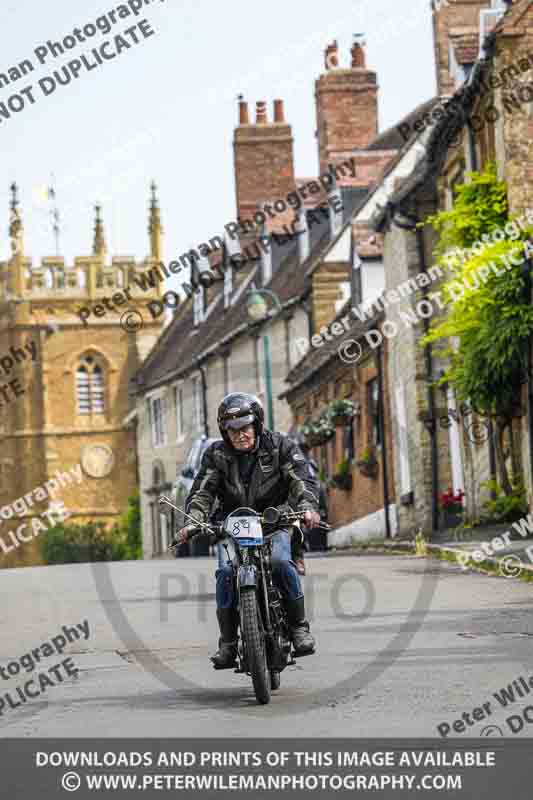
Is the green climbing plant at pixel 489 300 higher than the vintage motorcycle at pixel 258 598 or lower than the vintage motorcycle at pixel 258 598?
higher

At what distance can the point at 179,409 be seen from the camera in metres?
66.4

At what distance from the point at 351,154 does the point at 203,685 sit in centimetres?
3669

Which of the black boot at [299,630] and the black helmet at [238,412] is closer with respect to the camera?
the black boot at [299,630]

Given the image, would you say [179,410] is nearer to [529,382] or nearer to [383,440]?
[383,440]

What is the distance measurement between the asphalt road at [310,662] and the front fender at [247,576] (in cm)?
63

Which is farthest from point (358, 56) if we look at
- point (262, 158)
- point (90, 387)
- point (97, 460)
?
point (97, 460)

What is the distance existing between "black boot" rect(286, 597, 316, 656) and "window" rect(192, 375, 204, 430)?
5113cm

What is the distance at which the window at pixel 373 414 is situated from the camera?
3508cm

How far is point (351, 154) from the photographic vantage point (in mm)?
46156

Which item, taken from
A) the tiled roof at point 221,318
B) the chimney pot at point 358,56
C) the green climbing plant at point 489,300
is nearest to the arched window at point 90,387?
the tiled roof at point 221,318

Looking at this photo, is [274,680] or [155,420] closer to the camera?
[274,680]

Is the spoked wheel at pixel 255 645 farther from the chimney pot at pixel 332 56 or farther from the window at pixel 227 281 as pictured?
the window at pixel 227 281

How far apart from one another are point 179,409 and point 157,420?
503cm

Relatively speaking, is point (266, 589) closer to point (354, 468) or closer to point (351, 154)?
point (354, 468)
